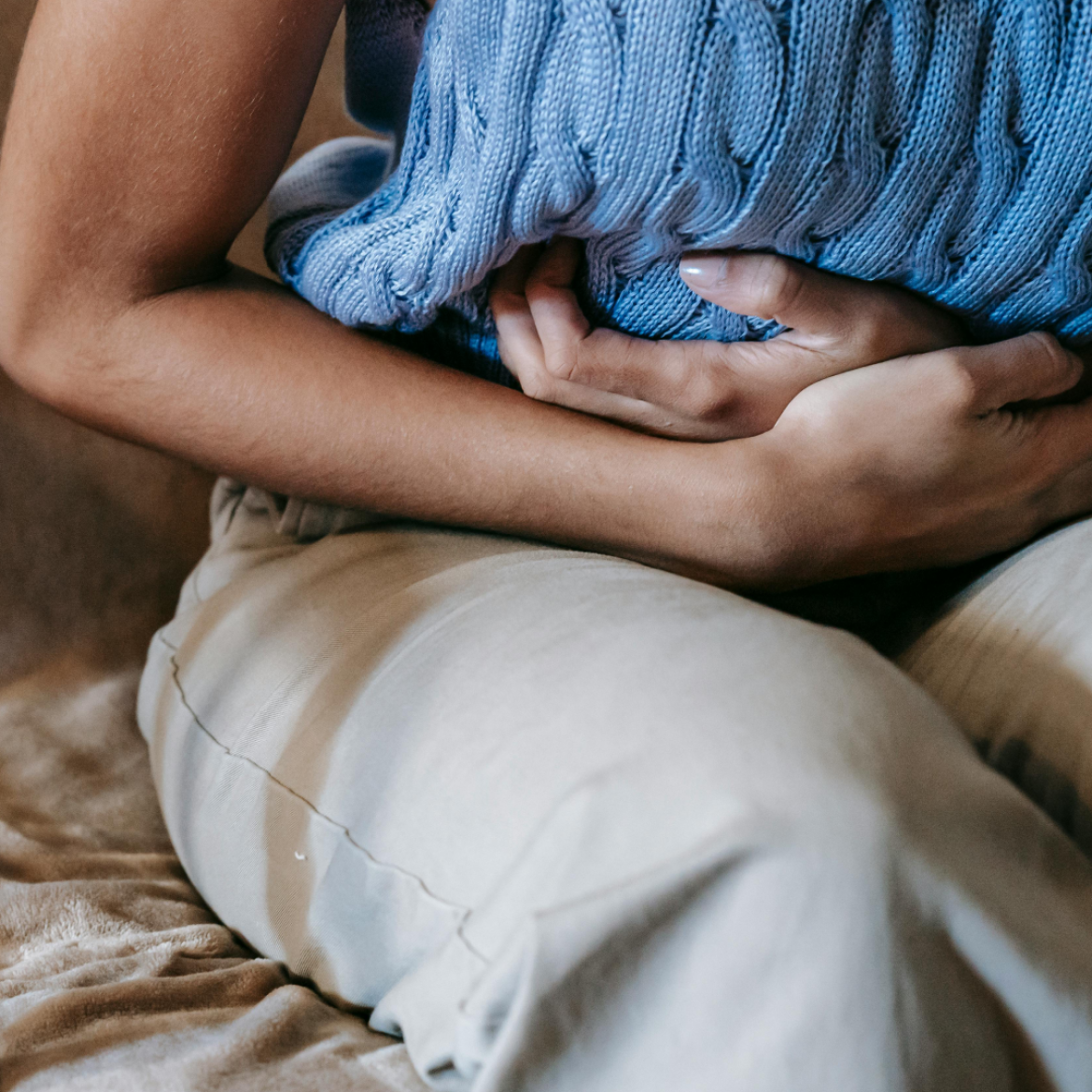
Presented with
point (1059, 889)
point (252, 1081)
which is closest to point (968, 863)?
point (1059, 889)

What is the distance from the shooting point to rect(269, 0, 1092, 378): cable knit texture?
1.26 ft

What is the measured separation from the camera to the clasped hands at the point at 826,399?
1.64 feet

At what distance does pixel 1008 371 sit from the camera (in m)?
0.51

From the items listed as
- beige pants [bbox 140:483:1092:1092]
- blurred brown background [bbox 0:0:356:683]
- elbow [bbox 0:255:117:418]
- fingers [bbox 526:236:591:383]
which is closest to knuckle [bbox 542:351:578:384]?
fingers [bbox 526:236:591:383]

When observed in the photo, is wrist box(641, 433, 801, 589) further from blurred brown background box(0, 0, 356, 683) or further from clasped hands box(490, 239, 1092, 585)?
blurred brown background box(0, 0, 356, 683)

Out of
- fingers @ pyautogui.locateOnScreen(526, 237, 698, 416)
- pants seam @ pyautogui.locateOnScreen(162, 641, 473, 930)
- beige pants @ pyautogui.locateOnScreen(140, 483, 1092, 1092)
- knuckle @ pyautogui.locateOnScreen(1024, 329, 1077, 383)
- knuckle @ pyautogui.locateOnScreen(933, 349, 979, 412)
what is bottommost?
pants seam @ pyautogui.locateOnScreen(162, 641, 473, 930)

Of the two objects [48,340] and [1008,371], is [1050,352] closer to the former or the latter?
[1008,371]

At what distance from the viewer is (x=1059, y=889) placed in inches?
12.6

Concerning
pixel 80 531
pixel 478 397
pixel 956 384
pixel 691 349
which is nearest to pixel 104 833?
pixel 80 531

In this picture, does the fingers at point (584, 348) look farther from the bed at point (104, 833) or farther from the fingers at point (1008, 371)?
the bed at point (104, 833)

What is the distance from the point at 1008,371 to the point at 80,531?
657mm

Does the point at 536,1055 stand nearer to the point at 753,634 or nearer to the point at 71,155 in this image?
the point at 753,634

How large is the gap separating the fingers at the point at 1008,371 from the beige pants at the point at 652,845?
0.37 feet

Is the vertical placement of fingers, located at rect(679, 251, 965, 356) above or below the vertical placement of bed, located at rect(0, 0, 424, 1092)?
above
